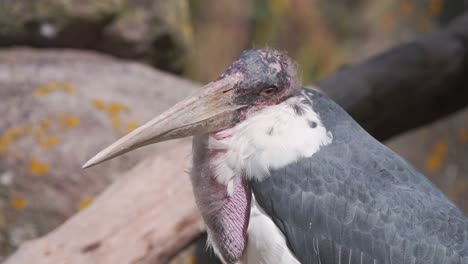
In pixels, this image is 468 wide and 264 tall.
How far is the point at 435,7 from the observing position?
5203 mm

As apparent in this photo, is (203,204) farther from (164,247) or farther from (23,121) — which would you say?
(23,121)

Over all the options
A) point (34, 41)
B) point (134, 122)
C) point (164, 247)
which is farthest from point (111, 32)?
point (164, 247)

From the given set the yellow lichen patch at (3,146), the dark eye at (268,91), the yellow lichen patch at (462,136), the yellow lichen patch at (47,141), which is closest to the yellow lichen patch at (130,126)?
the yellow lichen patch at (47,141)

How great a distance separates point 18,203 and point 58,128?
39 cm

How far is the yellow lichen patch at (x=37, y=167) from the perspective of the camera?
348 centimetres

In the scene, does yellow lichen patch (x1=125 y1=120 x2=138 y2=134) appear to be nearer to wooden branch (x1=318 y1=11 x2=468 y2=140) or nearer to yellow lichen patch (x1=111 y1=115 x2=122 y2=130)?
yellow lichen patch (x1=111 y1=115 x2=122 y2=130)

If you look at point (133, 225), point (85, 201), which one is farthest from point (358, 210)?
point (85, 201)

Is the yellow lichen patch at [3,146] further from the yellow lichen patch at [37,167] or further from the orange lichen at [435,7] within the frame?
the orange lichen at [435,7]

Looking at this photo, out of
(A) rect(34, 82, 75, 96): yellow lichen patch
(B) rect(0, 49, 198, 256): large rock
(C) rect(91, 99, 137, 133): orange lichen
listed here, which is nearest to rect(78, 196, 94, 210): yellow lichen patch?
(B) rect(0, 49, 198, 256): large rock

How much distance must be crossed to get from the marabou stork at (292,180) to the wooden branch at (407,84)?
1.21m

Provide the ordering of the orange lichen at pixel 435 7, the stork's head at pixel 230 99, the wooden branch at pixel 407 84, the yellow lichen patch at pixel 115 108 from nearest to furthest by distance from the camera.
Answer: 1. the stork's head at pixel 230 99
2. the wooden branch at pixel 407 84
3. the yellow lichen patch at pixel 115 108
4. the orange lichen at pixel 435 7

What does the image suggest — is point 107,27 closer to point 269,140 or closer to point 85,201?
point 85,201

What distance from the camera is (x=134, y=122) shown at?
3.73 m

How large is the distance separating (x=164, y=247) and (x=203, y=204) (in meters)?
0.51
